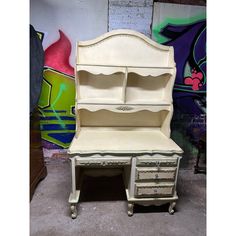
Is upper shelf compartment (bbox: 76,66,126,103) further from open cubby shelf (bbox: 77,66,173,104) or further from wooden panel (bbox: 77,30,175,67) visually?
wooden panel (bbox: 77,30,175,67)

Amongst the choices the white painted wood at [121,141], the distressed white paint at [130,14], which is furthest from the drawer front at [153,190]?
the distressed white paint at [130,14]

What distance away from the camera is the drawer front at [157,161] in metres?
1.55

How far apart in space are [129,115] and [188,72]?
0.89 m

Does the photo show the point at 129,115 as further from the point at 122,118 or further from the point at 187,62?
the point at 187,62

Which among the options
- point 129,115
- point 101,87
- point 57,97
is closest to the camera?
point 101,87

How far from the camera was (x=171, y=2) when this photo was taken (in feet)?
6.75

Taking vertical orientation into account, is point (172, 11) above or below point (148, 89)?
above

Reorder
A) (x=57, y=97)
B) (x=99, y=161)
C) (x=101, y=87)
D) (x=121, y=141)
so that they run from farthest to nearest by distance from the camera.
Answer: (x=57, y=97) → (x=101, y=87) → (x=121, y=141) → (x=99, y=161)

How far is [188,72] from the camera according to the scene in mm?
2279

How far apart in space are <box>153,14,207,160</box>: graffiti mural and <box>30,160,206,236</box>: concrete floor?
24.3 inches

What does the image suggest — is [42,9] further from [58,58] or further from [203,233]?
[203,233]

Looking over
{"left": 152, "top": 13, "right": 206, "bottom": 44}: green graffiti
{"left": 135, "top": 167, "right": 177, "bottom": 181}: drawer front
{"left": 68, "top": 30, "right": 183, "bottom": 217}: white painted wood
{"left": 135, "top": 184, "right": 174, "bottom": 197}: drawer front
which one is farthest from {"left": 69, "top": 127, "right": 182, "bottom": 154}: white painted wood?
{"left": 152, "top": 13, "right": 206, "bottom": 44}: green graffiti

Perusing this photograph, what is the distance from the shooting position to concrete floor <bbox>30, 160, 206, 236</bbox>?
1.55m

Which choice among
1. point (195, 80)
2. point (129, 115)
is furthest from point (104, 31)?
point (195, 80)
